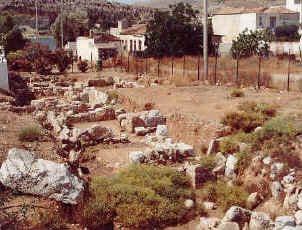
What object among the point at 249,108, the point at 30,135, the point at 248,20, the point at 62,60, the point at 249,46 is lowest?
the point at 30,135

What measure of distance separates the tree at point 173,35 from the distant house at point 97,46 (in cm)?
557

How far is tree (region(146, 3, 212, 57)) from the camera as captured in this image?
38.9m

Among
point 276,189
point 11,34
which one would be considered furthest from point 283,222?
point 11,34

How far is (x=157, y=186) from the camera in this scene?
10781 mm

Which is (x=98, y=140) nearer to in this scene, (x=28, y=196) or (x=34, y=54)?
(x=28, y=196)

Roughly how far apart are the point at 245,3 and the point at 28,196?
117m

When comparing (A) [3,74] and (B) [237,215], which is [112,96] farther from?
(B) [237,215]

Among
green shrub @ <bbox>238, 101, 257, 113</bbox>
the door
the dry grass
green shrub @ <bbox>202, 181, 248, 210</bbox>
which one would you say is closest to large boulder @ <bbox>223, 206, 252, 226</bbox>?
green shrub @ <bbox>202, 181, 248, 210</bbox>

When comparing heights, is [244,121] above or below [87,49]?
below

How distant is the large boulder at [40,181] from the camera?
9711mm

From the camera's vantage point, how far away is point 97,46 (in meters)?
44.0

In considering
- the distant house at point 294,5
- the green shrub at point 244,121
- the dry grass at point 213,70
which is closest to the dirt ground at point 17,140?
the green shrub at point 244,121

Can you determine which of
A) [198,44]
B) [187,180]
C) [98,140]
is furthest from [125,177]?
[198,44]

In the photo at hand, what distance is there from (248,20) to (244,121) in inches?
1408
